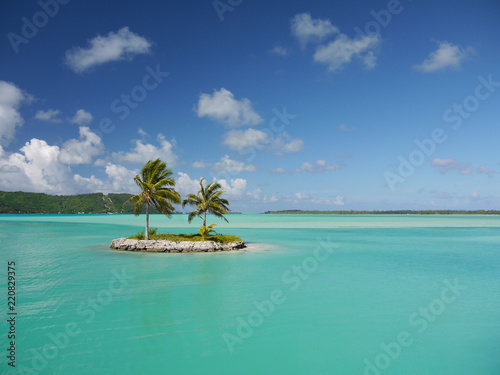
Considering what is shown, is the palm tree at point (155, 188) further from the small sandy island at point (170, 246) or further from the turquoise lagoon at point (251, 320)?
the turquoise lagoon at point (251, 320)

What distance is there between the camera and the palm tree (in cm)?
2669

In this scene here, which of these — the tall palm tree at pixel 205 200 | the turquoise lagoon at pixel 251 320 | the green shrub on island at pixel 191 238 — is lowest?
the turquoise lagoon at pixel 251 320

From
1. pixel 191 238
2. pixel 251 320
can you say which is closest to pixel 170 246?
pixel 191 238

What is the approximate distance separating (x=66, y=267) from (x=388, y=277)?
66.1ft

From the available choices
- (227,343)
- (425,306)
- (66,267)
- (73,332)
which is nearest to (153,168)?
(66,267)

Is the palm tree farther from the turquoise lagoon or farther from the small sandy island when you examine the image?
the turquoise lagoon

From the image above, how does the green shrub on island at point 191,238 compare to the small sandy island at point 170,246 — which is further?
the green shrub on island at point 191,238

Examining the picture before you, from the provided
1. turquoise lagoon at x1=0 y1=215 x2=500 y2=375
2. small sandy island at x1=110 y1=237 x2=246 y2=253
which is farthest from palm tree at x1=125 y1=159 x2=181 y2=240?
turquoise lagoon at x1=0 y1=215 x2=500 y2=375

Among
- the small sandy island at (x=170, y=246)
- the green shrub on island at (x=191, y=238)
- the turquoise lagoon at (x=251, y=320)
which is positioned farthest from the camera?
the green shrub on island at (x=191, y=238)

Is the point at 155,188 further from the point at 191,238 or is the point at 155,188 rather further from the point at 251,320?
the point at 251,320

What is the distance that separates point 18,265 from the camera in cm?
1978

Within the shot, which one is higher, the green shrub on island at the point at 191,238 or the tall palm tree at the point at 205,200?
the tall palm tree at the point at 205,200

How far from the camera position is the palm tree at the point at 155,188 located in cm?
2669

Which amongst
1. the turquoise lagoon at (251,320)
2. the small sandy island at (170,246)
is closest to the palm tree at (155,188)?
the small sandy island at (170,246)
